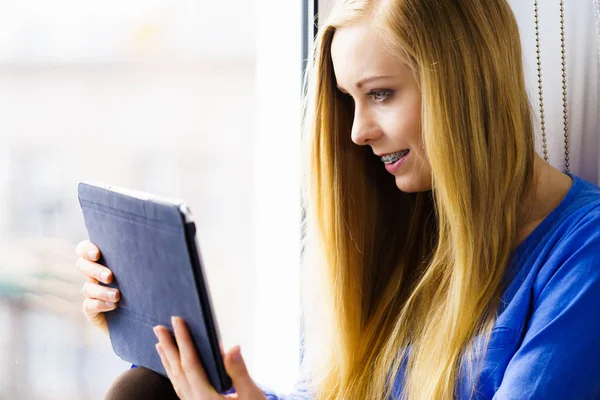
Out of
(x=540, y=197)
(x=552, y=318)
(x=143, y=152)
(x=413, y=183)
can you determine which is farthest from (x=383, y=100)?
(x=143, y=152)

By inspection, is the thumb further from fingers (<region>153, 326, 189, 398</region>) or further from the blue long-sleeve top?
the blue long-sleeve top

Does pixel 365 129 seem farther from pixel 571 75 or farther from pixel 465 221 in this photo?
pixel 571 75

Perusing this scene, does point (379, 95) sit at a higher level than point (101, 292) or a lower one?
higher

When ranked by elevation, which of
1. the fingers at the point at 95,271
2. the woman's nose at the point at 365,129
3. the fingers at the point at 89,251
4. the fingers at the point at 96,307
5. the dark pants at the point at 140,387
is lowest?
the dark pants at the point at 140,387

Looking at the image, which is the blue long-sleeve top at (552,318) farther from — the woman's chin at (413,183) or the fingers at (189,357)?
the fingers at (189,357)

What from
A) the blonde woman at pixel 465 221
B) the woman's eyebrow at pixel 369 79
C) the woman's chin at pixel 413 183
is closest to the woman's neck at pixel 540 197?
the blonde woman at pixel 465 221

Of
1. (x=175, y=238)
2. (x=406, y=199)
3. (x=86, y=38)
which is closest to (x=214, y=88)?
(x=86, y=38)

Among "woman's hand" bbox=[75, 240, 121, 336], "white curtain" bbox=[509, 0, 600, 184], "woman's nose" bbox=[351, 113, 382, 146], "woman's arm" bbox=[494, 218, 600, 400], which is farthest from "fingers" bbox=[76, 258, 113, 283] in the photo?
"white curtain" bbox=[509, 0, 600, 184]

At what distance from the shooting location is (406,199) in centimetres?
115

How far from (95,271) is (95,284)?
2cm

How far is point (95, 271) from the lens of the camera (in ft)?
2.73

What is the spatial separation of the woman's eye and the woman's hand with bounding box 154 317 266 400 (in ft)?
1.30

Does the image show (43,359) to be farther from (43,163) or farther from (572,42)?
(572,42)

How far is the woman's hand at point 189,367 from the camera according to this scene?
0.70m
